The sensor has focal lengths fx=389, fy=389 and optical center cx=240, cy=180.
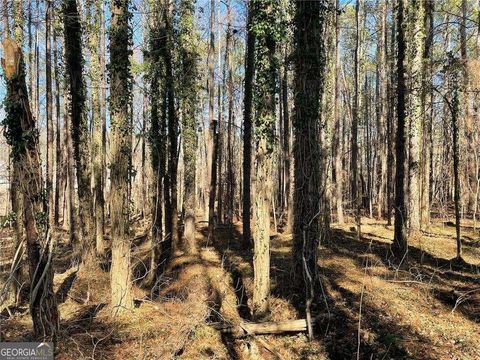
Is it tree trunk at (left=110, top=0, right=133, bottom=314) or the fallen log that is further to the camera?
tree trunk at (left=110, top=0, right=133, bottom=314)

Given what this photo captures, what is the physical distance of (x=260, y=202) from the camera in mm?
7723

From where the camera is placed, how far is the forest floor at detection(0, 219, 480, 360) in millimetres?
6070

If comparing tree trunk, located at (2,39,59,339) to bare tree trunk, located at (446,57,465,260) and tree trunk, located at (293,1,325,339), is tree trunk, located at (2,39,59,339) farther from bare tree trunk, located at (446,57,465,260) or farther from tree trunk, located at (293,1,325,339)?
bare tree trunk, located at (446,57,465,260)

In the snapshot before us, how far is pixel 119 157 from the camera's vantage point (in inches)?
307

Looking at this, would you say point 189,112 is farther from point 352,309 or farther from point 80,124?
point 352,309

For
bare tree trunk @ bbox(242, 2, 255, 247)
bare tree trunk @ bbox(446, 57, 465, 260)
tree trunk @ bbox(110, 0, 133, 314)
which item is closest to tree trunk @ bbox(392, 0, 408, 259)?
bare tree trunk @ bbox(446, 57, 465, 260)

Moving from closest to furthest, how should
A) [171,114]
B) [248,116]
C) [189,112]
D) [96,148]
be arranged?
[248,116] < [189,112] < [171,114] < [96,148]

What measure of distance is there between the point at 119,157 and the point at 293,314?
4.67m

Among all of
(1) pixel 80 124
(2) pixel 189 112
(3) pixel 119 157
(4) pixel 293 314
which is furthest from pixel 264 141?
(2) pixel 189 112

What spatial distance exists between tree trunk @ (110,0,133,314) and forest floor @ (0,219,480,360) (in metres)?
0.43

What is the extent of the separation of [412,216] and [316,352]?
7.29 m

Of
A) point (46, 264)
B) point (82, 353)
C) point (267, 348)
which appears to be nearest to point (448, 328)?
point (267, 348)

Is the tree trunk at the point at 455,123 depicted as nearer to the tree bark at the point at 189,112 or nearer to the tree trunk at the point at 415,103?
the tree trunk at the point at 415,103

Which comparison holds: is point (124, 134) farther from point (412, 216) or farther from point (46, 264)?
point (412, 216)
